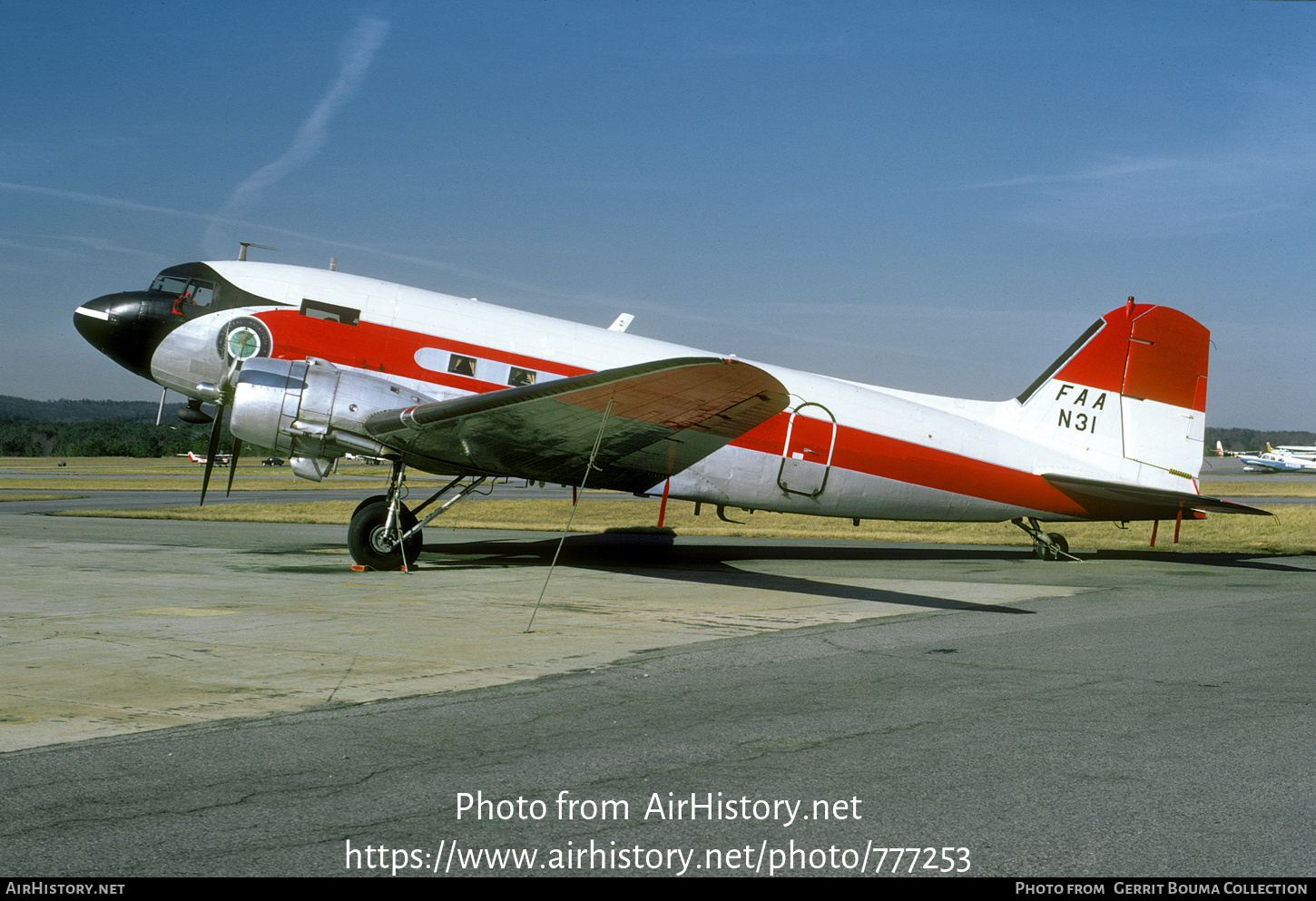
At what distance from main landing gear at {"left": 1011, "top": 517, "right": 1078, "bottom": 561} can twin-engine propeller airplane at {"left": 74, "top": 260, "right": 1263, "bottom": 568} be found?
0.07 m

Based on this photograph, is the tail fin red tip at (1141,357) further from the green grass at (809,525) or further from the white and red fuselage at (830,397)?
the green grass at (809,525)

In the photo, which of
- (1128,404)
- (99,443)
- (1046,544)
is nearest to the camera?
(1128,404)

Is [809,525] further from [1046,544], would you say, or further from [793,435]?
[793,435]

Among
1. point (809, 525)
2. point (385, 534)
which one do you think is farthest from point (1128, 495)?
point (385, 534)

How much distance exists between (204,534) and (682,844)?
1914cm

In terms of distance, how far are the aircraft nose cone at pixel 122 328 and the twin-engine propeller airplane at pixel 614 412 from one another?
3cm

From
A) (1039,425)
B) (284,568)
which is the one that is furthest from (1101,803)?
(1039,425)

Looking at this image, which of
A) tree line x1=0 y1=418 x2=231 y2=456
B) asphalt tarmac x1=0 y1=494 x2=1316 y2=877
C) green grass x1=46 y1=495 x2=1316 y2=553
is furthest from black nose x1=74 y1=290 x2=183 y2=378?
tree line x1=0 y1=418 x2=231 y2=456

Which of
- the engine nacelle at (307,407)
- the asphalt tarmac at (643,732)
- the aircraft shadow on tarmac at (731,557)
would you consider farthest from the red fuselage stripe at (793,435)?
the asphalt tarmac at (643,732)

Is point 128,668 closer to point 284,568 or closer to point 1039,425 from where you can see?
point 284,568

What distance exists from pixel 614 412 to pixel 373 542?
4.52 metres

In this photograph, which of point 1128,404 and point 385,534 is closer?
point 385,534

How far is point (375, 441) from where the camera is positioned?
13.8 metres

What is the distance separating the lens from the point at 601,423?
1262cm
